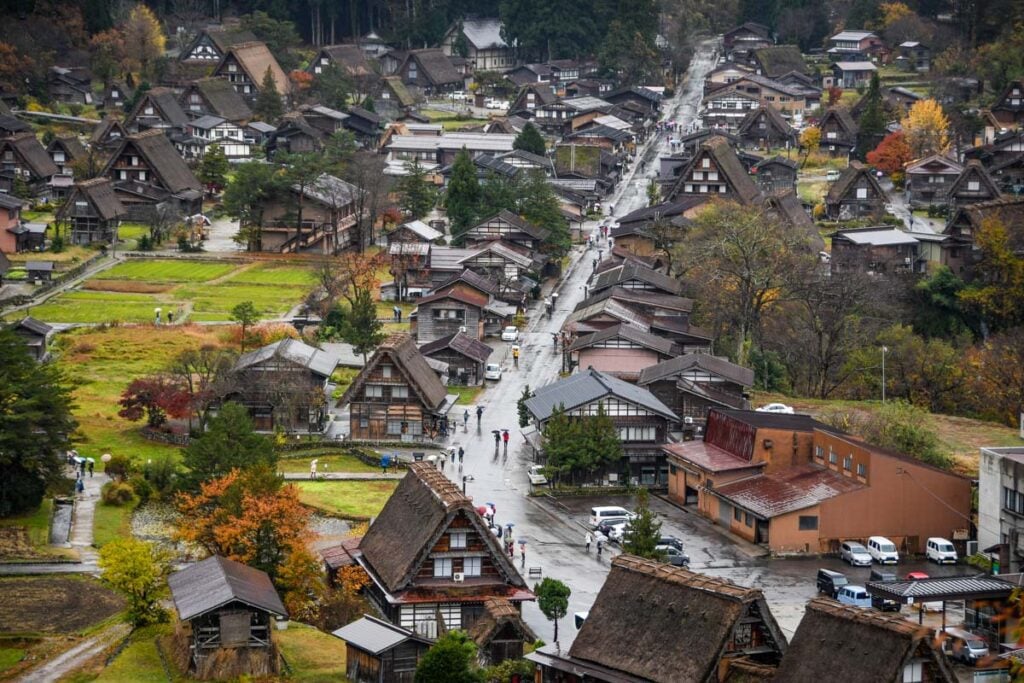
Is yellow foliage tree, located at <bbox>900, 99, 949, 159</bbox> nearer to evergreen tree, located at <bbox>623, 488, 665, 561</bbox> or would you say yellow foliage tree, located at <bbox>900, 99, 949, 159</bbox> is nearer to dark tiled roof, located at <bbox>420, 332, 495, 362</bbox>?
dark tiled roof, located at <bbox>420, 332, 495, 362</bbox>

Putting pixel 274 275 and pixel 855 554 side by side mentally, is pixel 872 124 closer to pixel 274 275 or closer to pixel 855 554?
pixel 274 275

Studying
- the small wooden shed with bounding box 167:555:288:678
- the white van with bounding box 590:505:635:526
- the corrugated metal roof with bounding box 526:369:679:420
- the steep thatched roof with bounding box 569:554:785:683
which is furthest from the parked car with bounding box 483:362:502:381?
the steep thatched roof with bounding box 569:554:785:683

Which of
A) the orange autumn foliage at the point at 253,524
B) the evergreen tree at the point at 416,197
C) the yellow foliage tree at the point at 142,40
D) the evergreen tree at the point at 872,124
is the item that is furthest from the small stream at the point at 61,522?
the yellow foliage tree at the point at 142,40

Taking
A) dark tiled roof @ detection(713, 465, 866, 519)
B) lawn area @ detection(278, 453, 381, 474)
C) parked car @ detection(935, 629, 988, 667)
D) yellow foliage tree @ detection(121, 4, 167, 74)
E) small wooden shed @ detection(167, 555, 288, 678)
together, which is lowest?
lawn area @ detection(278, 453, 381, 474)

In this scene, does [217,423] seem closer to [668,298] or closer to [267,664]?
[267,664]

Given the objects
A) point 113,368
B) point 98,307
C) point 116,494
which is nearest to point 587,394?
point 116,494

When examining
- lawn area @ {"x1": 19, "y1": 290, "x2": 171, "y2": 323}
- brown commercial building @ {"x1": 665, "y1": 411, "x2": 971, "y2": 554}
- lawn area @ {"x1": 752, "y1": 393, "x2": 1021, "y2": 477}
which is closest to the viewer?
brown commercial building @ {"x1": 665, "y1": 411, "x2": 971, "y2": 554}
